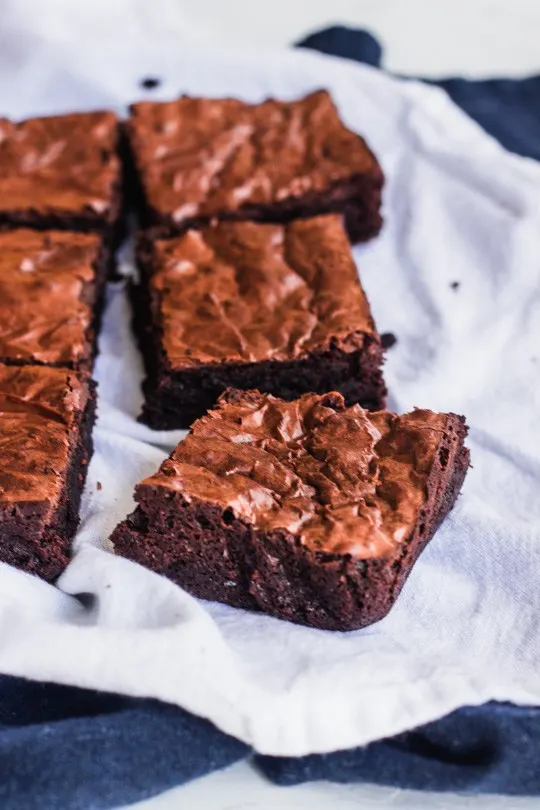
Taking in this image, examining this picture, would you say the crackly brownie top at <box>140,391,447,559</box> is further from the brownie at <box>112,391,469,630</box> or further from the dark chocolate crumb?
the dark chocolate crumb

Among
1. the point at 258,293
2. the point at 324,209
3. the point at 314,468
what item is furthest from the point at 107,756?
the point at 324,209

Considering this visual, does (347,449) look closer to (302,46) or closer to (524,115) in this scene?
(524,115)

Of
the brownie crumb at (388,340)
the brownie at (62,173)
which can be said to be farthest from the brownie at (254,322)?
the brownie at (62,173)

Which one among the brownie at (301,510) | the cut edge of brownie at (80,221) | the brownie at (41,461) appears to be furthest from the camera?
the cut edge of brownie at (80,221)

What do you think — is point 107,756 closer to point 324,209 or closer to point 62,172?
point 324,209

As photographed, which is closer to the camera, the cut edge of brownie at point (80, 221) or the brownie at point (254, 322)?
the brownie at point (254, 322)

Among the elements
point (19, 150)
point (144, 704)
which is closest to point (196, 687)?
point (144, 704)

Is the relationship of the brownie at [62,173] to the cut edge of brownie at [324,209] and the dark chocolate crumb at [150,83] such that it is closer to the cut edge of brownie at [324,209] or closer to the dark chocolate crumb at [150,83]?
the cut edge of brownie at [324,209]
